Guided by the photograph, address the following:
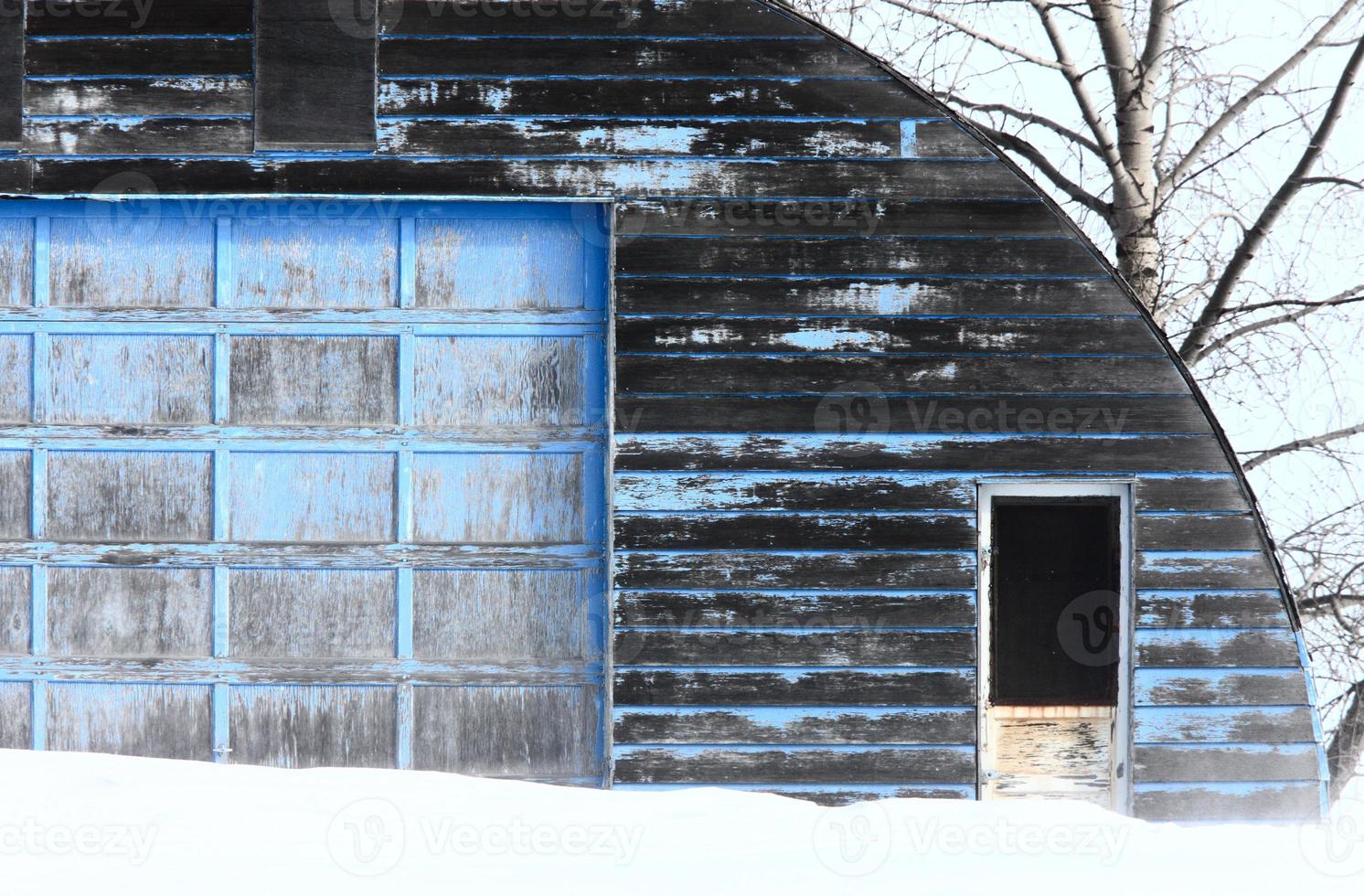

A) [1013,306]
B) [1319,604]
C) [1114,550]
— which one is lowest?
[1319,604]

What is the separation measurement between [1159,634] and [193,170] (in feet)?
17.4

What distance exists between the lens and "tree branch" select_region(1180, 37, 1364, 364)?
877cm

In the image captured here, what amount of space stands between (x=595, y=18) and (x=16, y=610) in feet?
13.8

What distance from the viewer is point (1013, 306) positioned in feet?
19.5

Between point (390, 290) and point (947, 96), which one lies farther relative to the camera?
point (947, 96)

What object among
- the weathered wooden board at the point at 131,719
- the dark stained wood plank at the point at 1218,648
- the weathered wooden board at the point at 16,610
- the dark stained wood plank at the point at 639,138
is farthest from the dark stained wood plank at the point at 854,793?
the weathered wooden board at the point at 16,610

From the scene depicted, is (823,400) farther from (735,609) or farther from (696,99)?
(696,99)

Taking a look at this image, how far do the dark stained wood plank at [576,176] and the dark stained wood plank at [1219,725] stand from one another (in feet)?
8.79

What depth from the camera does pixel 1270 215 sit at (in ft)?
29.4

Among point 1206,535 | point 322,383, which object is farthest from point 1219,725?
point 322,383

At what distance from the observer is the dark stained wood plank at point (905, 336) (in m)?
5.93

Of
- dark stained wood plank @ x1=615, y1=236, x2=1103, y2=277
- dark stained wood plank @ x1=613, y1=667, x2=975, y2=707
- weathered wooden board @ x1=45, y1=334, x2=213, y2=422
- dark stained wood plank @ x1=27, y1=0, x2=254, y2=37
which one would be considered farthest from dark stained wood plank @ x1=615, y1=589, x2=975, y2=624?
dark stained wood plank @ x1=27, y1=0, x2=254, y2=37

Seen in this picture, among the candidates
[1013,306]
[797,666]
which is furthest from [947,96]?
[797,666]

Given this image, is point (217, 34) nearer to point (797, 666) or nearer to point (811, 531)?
point (811, 531)
